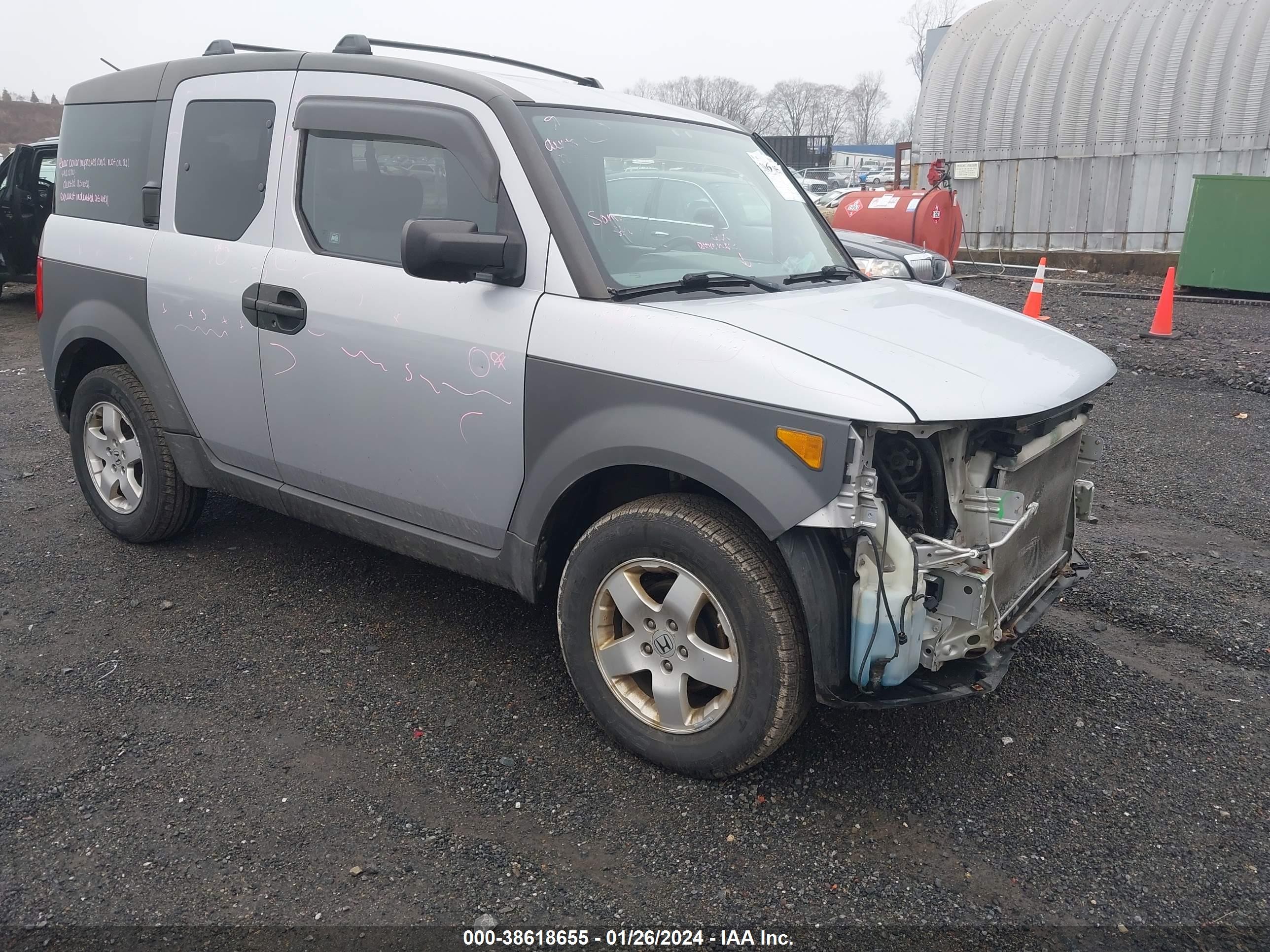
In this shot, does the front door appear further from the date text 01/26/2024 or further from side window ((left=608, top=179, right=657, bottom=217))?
the date text 01/26/2024

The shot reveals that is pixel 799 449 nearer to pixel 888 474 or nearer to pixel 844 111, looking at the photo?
pixel 888 474

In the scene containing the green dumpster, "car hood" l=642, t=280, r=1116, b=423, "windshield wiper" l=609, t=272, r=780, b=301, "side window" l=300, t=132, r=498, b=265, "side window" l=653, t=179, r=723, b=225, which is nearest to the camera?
"car hood" l=642, t=280, r=1116, b=423

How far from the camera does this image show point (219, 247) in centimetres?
381

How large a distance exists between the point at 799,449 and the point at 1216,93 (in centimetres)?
1989

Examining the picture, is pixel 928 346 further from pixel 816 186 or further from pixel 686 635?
pixel 816 186

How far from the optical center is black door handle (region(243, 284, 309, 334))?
3525 millimetres

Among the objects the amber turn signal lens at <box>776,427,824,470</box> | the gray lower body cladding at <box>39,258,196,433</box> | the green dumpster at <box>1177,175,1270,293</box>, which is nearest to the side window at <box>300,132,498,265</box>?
the gray lower body cladding at <box>39,258,196,433</box>

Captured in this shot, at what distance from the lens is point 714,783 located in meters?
2.91

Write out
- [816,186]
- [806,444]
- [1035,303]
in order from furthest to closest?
[816,186], [1035,303], [806,444]

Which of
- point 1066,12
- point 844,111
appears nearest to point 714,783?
point 1066,12

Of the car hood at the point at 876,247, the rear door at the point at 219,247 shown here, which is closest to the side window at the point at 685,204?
the rear door at the point at 219,247

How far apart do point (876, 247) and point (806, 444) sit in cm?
552

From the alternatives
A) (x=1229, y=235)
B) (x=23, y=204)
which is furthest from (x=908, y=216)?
(x=23, y=204)

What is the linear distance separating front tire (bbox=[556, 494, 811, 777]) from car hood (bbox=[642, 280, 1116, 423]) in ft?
1.80
